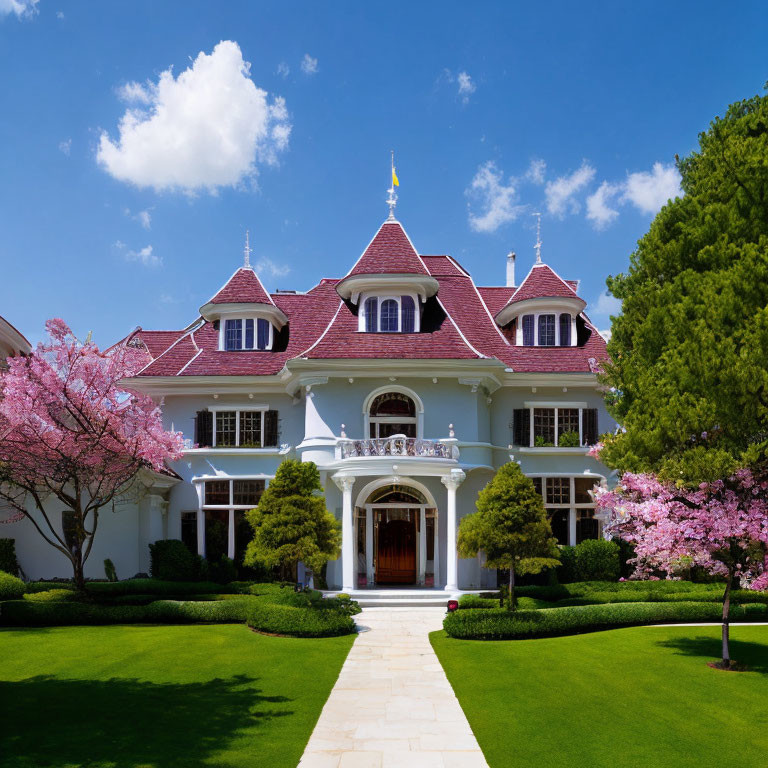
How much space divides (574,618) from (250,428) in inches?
583

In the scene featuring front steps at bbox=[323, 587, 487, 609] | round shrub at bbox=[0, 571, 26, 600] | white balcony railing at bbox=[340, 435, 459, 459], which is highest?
white balcony railing at bbox=[340, 435, 459, 459]

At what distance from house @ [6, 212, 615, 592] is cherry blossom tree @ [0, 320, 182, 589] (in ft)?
13.3

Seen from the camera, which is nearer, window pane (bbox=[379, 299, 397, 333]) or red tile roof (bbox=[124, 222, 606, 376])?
red tile roof (bbox=[124, 222, 606, 376])

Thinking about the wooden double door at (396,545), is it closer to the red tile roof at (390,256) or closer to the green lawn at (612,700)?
the red tile roof at (390,256)

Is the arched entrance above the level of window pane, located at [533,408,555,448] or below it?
below

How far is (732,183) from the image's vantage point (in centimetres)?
1398

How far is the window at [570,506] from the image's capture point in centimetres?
2770

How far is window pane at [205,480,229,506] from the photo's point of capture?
2791cm

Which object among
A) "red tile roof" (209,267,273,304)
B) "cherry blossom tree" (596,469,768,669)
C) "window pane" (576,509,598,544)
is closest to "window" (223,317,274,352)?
"red tile roof" (209,267,273,304)

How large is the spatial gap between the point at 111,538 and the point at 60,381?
6889mm

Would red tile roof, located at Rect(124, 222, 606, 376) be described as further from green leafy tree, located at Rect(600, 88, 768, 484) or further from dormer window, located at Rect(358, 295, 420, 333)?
green leafy tree, located at Rect(600, 88, 768, 484)

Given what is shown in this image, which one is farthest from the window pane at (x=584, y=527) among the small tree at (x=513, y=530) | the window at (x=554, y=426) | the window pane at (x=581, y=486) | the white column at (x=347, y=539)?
the white column at (x=347, y=539)

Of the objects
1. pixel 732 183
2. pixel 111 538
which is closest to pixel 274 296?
pixel 111 538

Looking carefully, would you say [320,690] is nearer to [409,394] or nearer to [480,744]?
[480,744]
